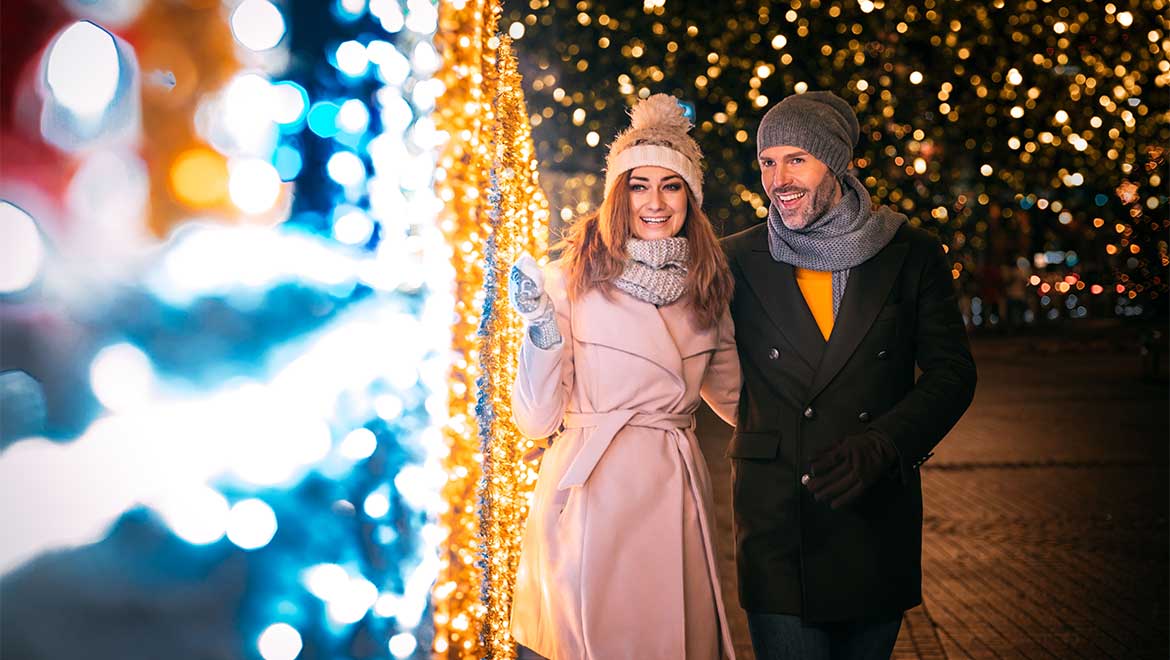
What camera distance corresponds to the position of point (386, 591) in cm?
266

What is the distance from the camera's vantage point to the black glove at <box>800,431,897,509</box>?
321cm

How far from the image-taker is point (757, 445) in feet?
11.6

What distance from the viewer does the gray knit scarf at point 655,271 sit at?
3594 millimetres

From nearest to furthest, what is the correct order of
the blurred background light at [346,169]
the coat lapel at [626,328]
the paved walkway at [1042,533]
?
the blurred background light at [346,169] < the coat lapel at [626,328] < the paved walkway at [1042,533]

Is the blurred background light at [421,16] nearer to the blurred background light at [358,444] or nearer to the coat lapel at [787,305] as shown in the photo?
the blurred background light at [358,444]

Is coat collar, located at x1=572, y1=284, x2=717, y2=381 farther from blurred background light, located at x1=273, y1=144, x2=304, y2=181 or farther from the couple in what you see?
blurred background light, located at x1=273, y1=144, x2=304, y2=181

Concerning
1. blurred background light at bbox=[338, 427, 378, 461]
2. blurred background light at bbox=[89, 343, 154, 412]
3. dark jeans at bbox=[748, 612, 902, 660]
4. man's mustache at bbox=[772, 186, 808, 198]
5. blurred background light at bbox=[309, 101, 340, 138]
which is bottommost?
dark jeans at bbox=[748, 612, 902, 660]

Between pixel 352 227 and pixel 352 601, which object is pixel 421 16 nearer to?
pixel 352 227

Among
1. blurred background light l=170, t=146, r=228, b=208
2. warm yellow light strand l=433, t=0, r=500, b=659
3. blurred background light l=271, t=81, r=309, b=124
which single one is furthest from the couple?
blurred background light l=170, t=146, r=228, b=208

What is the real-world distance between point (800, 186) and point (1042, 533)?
5.28m

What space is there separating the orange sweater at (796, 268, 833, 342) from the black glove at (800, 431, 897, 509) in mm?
467

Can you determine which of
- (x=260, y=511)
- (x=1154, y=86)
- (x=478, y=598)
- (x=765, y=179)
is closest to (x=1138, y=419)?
(x=1154, y=86)

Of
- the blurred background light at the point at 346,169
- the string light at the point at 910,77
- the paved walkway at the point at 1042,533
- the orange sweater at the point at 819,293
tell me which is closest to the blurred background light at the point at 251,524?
the blurred background light at the point at 346,169

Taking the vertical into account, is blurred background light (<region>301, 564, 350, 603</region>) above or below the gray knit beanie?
below
